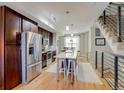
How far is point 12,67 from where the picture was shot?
4242 millimetres

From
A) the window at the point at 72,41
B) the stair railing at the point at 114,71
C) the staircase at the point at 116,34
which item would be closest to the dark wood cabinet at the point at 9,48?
the stair railing at the point at 114,71

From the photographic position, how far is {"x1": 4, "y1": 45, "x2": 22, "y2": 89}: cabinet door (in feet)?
13.0

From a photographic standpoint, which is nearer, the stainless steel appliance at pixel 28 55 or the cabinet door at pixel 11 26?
the cabinet door at pixel 11 26

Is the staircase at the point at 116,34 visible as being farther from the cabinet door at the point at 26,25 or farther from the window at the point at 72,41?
the window at the point at 72,41

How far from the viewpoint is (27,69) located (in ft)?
15.5

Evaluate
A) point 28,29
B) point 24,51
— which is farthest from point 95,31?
point 24,51

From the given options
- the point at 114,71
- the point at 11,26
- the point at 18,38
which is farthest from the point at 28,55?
the point at 114,71

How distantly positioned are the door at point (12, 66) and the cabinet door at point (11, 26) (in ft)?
0.66

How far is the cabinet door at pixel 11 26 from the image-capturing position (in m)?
3.95

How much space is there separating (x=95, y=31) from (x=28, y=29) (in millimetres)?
4559

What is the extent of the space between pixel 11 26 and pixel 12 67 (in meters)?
1.15

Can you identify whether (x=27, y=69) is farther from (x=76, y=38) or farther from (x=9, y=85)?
(x=76, y=38)

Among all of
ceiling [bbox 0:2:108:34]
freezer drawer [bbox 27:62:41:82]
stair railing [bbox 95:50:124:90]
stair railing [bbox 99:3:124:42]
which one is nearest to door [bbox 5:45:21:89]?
freezer drawer [bbox 27:62:41:82]

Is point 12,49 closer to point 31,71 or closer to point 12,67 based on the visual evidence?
point 12,67
